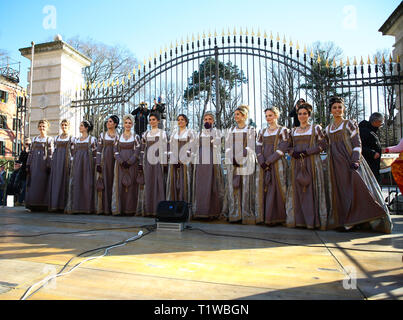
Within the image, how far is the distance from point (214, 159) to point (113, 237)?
2.17 metres

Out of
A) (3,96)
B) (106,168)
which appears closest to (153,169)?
(106,168)

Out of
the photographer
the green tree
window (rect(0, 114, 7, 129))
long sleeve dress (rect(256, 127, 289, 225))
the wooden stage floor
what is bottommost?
the wooden stage floor

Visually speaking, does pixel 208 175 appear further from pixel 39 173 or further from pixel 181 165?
pixel 39 173

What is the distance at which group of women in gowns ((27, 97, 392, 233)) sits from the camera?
388cm

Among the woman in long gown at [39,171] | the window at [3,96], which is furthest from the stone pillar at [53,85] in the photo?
the window at [3,96]

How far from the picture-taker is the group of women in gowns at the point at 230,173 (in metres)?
3.88

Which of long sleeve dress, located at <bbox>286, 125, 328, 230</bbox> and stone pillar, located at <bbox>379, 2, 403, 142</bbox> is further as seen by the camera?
stone pillar, located at <bbox>379, 2, 403, 142</bbox>

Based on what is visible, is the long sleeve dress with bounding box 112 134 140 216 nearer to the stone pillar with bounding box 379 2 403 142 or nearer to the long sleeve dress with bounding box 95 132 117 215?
the long sleeve dress with bounding box 95 132 117 215

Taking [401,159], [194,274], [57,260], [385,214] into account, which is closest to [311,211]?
[385,214]

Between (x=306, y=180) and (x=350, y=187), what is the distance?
0.59m

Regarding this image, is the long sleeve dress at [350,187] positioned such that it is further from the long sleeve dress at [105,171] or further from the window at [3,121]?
the window at [3,121]

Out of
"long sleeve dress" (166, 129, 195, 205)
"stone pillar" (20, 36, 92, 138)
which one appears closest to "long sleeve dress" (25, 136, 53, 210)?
"stone pillar" (20, 36, 92, 138)

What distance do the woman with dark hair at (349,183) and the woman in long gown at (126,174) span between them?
3.38 metres

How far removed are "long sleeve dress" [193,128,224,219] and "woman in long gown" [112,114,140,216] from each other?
125 cm
